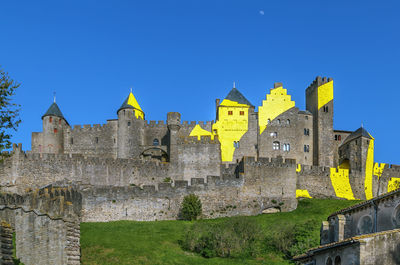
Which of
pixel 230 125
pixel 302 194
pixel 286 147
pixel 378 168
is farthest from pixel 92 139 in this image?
pixel 378 168

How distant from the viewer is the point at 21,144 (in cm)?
6788

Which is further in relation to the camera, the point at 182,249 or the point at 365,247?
the point at 182,249

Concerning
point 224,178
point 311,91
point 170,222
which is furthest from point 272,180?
point 311,91

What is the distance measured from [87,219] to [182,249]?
12.0 metres

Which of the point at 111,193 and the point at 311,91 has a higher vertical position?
the point at 311,91

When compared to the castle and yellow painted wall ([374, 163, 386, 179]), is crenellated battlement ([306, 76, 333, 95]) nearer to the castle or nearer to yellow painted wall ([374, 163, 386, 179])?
the castle

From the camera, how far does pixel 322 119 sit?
75875mm

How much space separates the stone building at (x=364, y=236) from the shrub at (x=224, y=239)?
33.6ft

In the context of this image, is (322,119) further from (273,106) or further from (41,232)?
(41,232)

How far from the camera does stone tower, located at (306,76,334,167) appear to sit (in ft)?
245

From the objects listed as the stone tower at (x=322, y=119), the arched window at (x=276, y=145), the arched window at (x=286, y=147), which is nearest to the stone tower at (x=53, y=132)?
the arched window at (x=276, y=145)

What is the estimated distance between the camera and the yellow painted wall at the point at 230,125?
73125mm

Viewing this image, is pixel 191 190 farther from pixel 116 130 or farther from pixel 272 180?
pixel 116 130

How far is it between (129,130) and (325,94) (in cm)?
2341
